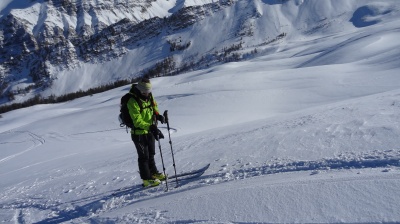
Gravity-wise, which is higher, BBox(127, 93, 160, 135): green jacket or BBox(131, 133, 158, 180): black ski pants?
BBox(127, 93, 160, 135): green jacket

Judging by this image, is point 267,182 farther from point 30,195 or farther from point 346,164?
point 30,195

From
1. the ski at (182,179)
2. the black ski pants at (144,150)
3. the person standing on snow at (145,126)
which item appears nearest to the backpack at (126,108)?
the person standing on snow at (145,126)

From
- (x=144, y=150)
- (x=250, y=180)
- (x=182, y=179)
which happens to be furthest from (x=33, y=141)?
(x=250, y=180)

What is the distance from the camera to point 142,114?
7.46 m

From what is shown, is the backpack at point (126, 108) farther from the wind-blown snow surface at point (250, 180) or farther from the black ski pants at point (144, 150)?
the wind-blown snow surface at point (250, 180)

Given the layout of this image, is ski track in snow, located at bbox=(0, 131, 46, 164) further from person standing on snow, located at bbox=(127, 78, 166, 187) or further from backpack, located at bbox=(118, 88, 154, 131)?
backpack, located at bbox=(118, 88, 154, 131)

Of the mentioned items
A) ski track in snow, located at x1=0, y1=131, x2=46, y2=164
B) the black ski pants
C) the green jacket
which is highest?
the green jacket

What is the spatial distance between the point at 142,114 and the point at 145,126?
0.81 feet

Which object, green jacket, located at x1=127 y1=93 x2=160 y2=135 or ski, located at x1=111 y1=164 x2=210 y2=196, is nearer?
green jacket, located at x1=127 y1=93 x2=160 y2=135

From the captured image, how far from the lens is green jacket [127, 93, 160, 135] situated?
23.8ft

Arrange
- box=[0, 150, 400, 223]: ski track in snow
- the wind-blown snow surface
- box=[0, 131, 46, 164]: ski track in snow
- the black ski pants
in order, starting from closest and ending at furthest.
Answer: the wind-blown snow surface, box=[0, 150, 400, 223]: ski track in snow, the black ski pants, box=[0, 131, 46, 164]: ski track in snow

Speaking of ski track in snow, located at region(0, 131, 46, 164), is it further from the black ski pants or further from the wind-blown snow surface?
the black ski pants

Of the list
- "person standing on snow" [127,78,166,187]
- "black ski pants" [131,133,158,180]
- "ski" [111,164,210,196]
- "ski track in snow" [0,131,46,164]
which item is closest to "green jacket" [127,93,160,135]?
"person standing on snow" [127,78,166,187]

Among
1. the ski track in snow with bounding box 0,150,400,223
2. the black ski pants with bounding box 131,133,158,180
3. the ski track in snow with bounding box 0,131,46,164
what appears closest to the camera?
the ski track in snow with bounding box 0,150,400,223
